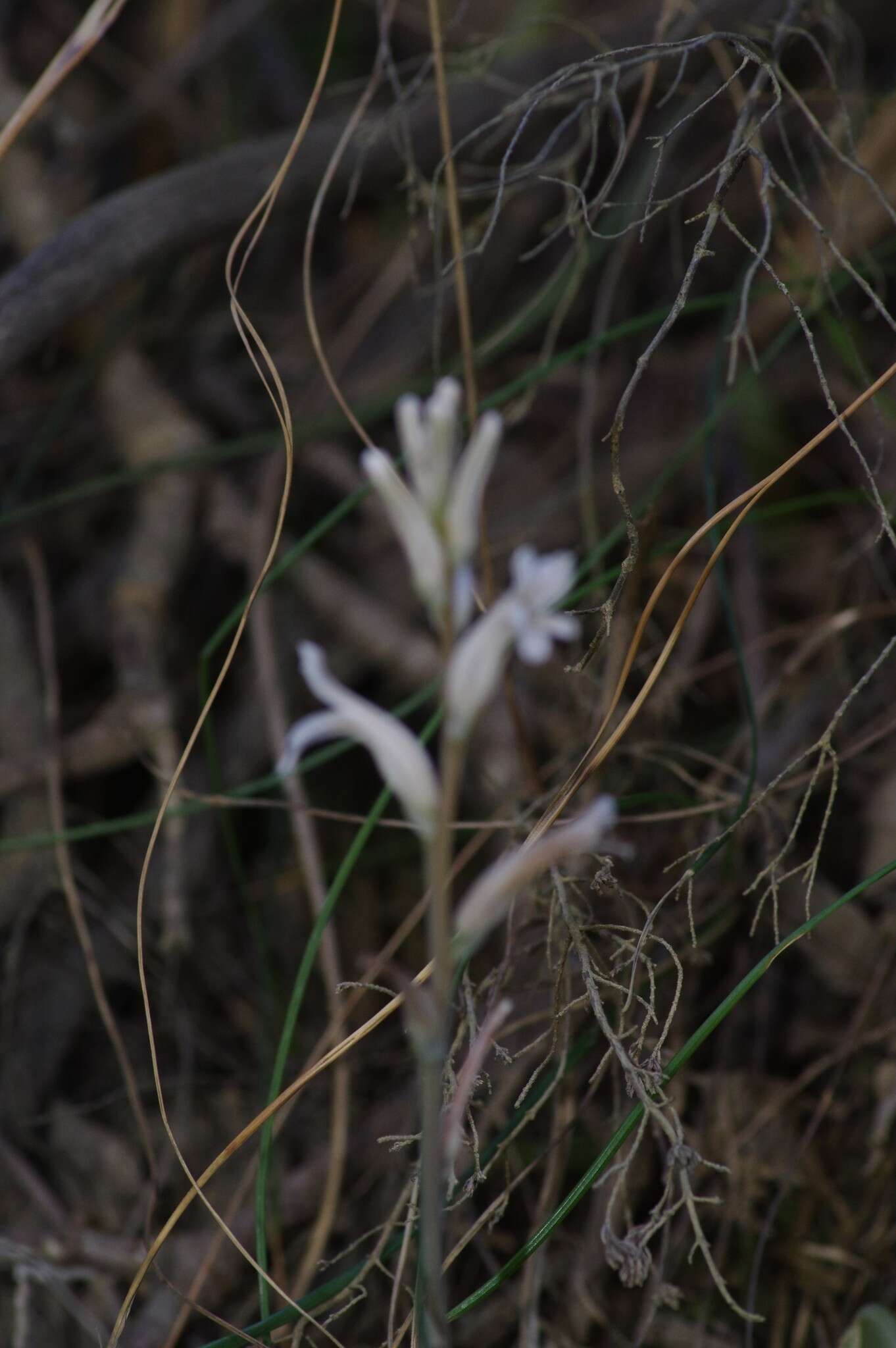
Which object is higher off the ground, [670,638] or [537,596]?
[537,596]

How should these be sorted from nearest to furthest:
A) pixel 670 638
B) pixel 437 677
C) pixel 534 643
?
pixel 534 643
pixel 670 638
pixel 437 677

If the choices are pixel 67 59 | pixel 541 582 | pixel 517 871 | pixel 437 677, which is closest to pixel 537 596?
pixel 541 582

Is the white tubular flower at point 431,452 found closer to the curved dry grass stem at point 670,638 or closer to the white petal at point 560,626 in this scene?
the white petal at point 560,626

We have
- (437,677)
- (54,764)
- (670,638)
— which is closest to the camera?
(670,638)

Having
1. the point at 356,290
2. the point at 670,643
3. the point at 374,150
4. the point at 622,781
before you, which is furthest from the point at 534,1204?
the point at 356,290

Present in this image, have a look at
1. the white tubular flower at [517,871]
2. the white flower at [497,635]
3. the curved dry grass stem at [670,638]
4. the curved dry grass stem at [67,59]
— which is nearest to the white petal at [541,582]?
the white flower at [497,635]

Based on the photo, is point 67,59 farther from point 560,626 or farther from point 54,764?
point 54,764

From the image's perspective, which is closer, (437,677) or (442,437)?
(442,437)
